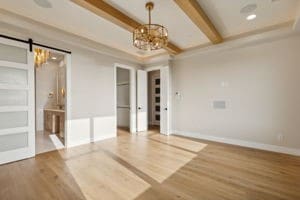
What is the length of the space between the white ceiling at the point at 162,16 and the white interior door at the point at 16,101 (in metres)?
0.80

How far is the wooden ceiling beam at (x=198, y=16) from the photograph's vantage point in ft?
7.85

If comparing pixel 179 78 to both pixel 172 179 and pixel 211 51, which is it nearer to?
pixel 211 51

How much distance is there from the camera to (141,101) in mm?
5785

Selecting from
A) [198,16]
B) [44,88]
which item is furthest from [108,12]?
[44,88]

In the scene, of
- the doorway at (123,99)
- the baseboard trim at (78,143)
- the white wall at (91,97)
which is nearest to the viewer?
the baseboard trim at (78,143)

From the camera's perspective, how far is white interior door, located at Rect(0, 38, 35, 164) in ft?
9.53

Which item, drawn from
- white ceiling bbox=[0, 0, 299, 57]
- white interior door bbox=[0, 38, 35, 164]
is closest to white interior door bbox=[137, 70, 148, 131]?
white ceiling bbox=[0, 0, 299, 57]

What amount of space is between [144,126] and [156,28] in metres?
4.13

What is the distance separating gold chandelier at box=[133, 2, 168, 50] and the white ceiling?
1.32ft

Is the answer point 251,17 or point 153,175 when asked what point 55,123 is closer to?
point 153,175

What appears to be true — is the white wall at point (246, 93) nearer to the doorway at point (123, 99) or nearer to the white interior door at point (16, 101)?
the doorway at point (123, 99)

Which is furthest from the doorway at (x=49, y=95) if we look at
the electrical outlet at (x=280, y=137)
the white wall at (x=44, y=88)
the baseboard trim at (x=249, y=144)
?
the electrical outlet at (x=280, y=137)

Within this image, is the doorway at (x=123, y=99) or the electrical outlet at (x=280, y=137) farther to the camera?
the doorway at (x=123, y=99)

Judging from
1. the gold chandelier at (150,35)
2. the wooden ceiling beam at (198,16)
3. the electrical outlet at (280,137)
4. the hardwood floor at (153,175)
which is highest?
the wooden ceiling beam at (198,16)
